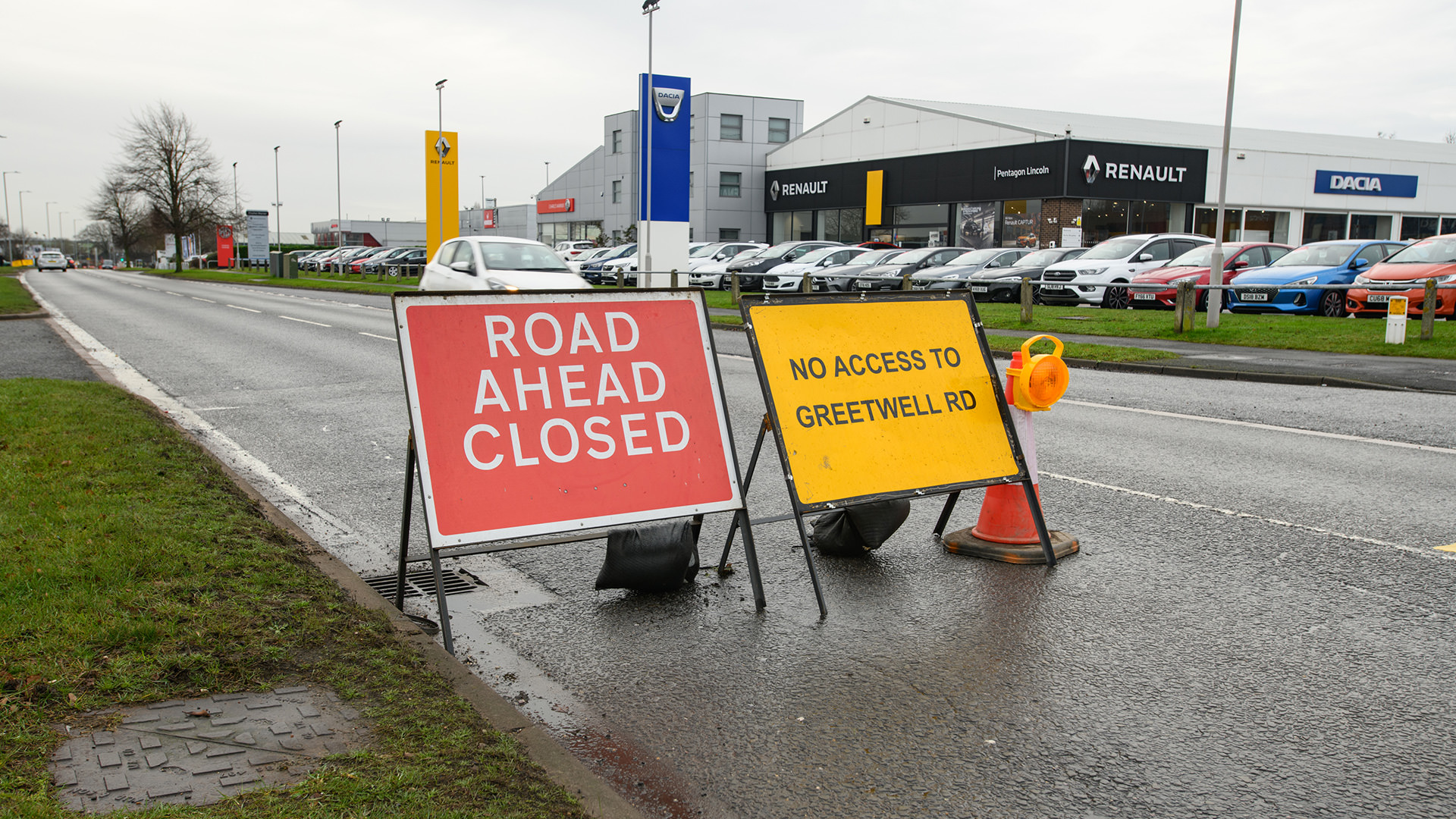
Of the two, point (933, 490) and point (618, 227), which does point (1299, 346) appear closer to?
point (933, 490)

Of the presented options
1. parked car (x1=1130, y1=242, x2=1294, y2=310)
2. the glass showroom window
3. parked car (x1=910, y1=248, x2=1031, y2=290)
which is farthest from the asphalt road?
the glass showroom window

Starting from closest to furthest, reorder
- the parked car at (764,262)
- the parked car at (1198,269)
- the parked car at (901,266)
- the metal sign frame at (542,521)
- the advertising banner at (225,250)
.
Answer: the metal sign frame at (542,521) → the parked car at (1198,269) → the parked car at (901,266) → the parked car at (764,262) → the advertising banner at (225,250)

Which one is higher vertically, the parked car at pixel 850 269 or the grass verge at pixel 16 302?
the parked car at pixel 850 269

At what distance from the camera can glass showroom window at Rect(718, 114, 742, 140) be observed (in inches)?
2219

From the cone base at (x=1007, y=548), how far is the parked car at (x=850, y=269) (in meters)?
20.9

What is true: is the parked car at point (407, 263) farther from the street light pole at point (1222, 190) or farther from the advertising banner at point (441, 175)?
the street light pole at point (1222, 190)

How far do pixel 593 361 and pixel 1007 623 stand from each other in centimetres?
216

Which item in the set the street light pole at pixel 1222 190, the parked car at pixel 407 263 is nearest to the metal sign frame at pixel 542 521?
the street light pole at pixel 1222 190

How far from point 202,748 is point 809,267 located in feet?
92.5

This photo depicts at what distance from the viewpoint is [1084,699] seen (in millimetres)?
3766

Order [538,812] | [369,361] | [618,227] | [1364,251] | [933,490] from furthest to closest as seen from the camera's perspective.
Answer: [618,227] → [1364,251] → [369,361] → [933,490] → [538,812]

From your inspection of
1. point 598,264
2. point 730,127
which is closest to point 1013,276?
point 598,264

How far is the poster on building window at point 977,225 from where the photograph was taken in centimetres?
4247

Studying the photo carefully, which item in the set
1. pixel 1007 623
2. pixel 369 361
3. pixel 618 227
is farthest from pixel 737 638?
pixel 618 227
